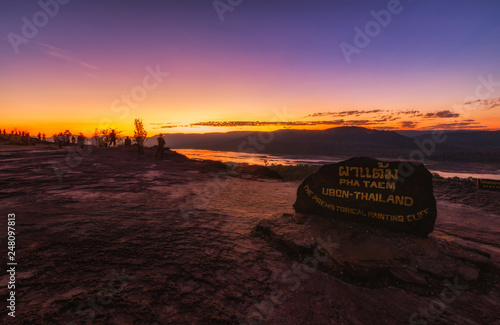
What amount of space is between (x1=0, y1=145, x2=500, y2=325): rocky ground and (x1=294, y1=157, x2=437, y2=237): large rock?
415 millimetres

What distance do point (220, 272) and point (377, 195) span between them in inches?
136

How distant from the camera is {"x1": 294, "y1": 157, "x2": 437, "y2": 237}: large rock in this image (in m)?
4.04

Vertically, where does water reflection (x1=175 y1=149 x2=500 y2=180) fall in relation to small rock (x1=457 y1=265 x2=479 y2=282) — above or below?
below

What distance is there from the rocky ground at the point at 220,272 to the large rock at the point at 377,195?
0.42 m

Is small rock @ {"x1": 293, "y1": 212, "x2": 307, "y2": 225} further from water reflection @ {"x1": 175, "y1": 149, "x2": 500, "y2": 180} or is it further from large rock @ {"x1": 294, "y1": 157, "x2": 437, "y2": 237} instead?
water reflection @ {"x1": 175, "y1": 149, "x2": 500, "y2": 180}

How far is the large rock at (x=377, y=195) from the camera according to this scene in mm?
4039

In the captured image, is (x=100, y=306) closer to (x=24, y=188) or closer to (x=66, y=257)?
(x=66, y=257)

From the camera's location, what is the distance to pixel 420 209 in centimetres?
402

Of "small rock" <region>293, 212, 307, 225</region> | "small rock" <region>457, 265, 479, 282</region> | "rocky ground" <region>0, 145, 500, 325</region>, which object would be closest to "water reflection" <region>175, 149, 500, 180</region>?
"small rock" <region>293, 212, 307, 225</region>

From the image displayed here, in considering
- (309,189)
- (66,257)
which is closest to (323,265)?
(309,189)

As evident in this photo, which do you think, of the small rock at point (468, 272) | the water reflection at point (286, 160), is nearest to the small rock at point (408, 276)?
the small rock at point (468, 272)

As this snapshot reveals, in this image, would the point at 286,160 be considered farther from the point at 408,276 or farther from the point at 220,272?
the point at 220,272

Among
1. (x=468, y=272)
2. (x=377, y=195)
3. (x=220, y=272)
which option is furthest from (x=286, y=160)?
(x=220, y=272)

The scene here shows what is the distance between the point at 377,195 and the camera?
14.2 ft
